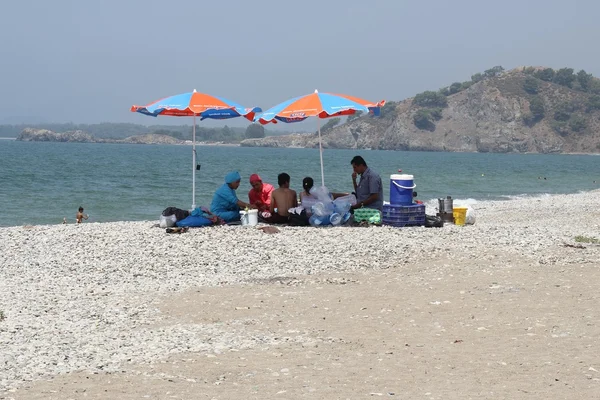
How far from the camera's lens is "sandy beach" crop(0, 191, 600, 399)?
6117mm

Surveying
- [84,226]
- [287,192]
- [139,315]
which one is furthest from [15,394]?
[84,226]

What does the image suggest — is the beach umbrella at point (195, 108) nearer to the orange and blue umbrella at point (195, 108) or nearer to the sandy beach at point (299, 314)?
the orange and blue umbrella at point (195, 108)

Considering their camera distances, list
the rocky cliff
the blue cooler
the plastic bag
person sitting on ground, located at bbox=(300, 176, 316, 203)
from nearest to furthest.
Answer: the plastic bag, the blue cooler, person sitting on ground, located at bbox=(300, 176, 316, 203), the rocky cliff

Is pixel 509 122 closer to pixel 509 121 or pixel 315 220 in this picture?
pixel 509 121

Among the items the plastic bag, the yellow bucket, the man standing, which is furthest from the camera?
the yellow bucket

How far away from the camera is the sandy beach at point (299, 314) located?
6.12m

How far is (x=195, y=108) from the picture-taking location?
15234 millimetres

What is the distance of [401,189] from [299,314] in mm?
6217

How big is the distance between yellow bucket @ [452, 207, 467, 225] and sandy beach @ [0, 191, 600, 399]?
1.24m

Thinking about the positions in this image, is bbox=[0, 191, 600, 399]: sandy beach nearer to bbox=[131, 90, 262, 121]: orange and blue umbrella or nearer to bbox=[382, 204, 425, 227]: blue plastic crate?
bbox=[382, 204, 425, 227]: blue plastic crate

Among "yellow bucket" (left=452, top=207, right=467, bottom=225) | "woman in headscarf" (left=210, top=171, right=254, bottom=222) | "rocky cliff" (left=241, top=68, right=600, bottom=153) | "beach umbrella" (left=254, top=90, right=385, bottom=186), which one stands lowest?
"yellow bucket" (left=452, top=207, right=467, bottom=225)

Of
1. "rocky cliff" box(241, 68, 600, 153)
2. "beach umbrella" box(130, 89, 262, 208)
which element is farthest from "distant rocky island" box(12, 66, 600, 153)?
"beach umbrella" box(130, 89, 262, 208)

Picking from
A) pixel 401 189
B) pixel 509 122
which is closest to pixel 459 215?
pixel 401 189

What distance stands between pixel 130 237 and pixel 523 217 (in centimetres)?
1288
